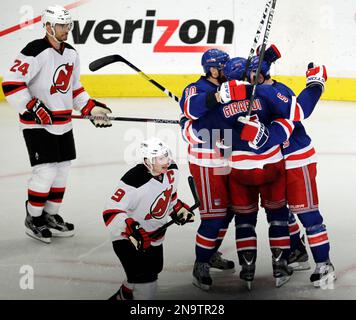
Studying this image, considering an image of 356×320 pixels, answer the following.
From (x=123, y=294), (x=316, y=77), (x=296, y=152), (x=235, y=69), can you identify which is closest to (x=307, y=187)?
(x=296, y=152)

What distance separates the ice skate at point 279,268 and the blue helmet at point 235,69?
72cm

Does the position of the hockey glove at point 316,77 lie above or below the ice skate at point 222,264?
above

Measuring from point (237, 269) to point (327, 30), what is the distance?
166 inches

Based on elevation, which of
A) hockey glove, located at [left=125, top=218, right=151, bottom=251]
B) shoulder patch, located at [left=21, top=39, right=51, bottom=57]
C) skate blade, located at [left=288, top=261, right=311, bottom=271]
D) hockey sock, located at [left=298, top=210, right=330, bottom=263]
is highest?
shoulder patch, located at [left=21, top=39, right=51, bottom=57]

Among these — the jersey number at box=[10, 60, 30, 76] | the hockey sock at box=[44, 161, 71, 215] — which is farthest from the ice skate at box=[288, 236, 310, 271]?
the jersey number at box=[10, 60, 30, 76]

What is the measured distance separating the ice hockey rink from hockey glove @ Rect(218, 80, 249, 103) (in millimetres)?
795

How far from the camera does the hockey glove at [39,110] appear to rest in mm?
4148

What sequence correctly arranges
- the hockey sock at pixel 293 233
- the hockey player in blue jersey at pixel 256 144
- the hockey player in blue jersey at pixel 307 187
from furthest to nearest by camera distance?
the hockey sock at pixel 293 233
the hockey player in blue jersey at pixel 307 187
the hockey player in blue jersey at pixel 256 144

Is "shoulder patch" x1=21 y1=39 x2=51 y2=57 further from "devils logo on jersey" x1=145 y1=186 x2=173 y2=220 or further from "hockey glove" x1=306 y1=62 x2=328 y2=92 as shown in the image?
"hockey glove" x1=306 y1=62 x2=328 y2=92

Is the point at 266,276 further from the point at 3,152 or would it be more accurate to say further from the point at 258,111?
the point at 3,152

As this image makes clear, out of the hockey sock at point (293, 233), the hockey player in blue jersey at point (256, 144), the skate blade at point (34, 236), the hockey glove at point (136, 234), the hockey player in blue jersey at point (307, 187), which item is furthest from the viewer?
the skate blade at point (34, 236)

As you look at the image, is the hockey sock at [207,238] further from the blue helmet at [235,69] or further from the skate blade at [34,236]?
the skate blade at [34,236]

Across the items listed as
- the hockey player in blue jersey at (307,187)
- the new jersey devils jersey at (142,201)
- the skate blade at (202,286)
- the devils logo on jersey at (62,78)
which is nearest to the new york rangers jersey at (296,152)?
the hockey player in blue jersey at (307,187)

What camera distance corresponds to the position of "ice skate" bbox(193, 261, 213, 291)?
3.64 metres
